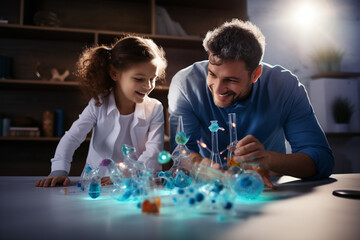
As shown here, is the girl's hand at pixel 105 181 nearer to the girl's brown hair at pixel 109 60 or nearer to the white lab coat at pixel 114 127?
the white lab coat at pixel 114 127

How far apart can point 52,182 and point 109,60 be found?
854 millimetres

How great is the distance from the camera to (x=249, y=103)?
137 centimetres

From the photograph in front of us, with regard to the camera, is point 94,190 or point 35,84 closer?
point 94,190

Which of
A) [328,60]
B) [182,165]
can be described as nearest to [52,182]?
[182,165]

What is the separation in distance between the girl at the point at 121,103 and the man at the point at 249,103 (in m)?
0.18

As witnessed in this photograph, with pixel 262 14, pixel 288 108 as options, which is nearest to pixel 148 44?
pixel 288 108

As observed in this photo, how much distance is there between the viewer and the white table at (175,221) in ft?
1.41

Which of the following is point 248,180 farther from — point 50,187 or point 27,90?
point 27,90

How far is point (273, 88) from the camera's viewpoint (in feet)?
4.54

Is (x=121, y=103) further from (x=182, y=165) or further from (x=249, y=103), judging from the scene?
(x=182, y=165)

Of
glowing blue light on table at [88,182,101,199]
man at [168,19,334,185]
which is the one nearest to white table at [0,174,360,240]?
glowing blue light on table at [88,182,101,199]

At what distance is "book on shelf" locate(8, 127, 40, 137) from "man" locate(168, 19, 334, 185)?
1.50m

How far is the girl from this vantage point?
1489 millimetres

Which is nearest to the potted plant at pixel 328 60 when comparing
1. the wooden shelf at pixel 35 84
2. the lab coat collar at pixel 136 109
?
the wooden shelf at pixel 35 84
